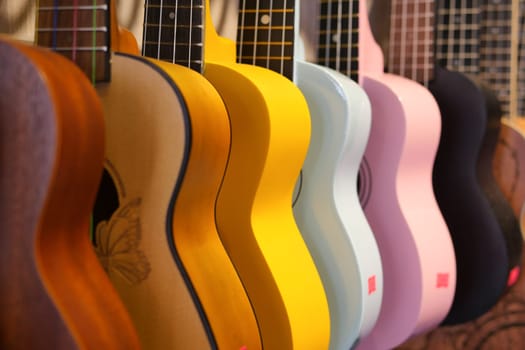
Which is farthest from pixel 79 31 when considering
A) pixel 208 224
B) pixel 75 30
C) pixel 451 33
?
pixel 451 33

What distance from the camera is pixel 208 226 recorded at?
1.26m

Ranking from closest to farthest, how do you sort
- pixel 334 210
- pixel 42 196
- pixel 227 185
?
pixel 42 196 → pixel 227 185 → pixel 334 210

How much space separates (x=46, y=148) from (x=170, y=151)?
0.25 m

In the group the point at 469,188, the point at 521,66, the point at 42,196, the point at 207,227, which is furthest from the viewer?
the point at 521,66

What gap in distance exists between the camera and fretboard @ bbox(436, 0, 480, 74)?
7.16 ft

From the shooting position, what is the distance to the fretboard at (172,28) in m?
1.39

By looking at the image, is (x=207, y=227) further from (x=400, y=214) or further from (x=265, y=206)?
(x=400, y=214)

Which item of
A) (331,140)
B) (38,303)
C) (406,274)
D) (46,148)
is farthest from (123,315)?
(406,274)

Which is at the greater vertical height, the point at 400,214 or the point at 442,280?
the point at 400,214

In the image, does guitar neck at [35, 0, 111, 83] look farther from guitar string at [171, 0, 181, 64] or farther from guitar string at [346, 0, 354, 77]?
guitar string at [346, 0, 354, 77]

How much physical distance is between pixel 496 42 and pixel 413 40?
411 millimetres

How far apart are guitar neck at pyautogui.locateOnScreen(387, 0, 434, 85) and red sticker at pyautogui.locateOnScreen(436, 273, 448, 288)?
471 millimetres

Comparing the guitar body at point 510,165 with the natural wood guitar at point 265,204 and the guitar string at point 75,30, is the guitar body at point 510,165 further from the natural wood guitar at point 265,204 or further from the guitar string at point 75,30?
the guitar string at point 75,30

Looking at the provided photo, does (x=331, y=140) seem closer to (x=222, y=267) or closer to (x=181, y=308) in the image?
(x=222, y=267)
